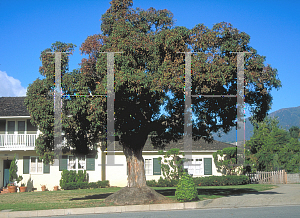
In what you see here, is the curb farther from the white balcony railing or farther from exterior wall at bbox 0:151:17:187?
exterior wall at bbox 0:151:17:187

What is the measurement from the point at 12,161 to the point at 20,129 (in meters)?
2.59

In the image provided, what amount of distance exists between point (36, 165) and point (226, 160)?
15.5m

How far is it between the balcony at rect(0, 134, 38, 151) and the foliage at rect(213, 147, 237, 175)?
14.8m

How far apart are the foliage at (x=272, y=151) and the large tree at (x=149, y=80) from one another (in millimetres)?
18573

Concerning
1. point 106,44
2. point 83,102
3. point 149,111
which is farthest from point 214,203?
point 106,44

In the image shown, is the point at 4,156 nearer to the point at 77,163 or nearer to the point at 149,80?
the point at 77,163

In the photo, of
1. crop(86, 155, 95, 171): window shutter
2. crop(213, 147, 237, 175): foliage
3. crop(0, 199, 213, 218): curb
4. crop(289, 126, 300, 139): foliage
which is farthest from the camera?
crop(289, 126, 300, 139): foliage

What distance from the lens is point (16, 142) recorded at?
84.1ft

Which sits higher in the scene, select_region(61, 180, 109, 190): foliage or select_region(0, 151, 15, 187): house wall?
select_region(0, 151, 15, 187): house wall

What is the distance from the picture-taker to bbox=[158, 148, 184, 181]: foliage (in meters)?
28.0

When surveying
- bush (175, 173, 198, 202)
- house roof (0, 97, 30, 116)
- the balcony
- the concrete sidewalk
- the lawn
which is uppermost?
house roof (0, 97, 30, 116)

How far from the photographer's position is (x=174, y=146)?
100 ft

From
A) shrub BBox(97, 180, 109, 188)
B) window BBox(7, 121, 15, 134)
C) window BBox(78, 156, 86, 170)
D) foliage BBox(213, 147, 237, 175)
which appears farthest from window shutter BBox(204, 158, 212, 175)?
window BBox(7, 121, 15, 134)

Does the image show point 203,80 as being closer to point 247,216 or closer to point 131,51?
point 131,51
